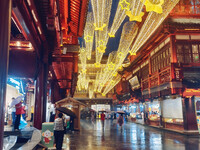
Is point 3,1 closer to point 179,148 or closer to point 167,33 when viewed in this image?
point 179,148

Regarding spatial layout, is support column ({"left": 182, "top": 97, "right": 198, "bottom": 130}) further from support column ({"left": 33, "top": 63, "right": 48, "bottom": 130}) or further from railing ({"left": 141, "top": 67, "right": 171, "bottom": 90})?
support column ({"left": 33, "top": 63, "right": 48, "bottom": 130})


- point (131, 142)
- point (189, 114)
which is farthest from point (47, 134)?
point (189, 114)

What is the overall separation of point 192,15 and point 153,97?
931 cm

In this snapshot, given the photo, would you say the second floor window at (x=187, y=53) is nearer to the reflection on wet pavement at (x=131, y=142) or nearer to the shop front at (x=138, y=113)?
the reflection on wet pavement at (x=131, y=142)

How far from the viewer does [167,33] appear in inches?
728

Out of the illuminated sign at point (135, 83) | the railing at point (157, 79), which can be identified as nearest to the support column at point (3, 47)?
the railing at point (157, 79)

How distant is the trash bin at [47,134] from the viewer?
898cm

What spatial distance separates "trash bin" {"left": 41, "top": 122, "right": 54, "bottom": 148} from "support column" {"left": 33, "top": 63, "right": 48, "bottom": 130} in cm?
82

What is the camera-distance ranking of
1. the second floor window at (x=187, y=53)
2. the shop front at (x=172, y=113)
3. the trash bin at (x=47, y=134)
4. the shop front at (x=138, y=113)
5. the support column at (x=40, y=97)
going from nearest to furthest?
the trash bin at (x=47, y=134), the support column at (x=40, y=97), the shop front at (x=172, y=113), the second floor window at (x=187, y=53), the shop front at (x=138, y=113)

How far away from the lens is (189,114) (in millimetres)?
17156

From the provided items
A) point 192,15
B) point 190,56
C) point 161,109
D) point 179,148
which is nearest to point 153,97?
point 161,109

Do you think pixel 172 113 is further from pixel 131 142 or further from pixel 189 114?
pixel 131 142

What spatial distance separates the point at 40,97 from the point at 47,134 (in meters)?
1.83

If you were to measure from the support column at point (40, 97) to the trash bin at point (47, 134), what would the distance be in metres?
0.82
